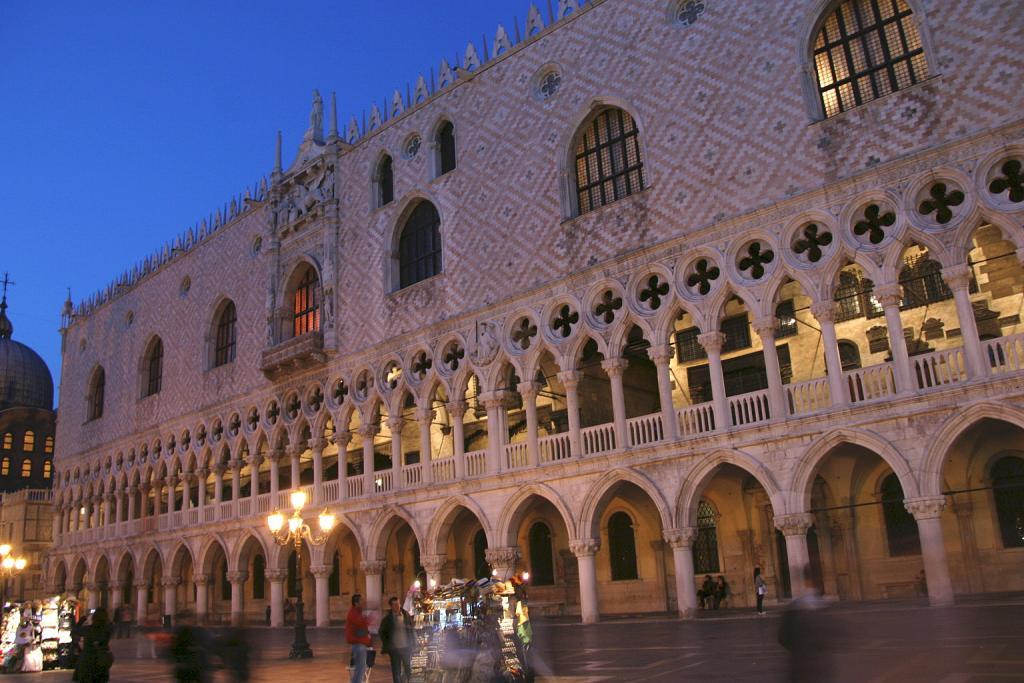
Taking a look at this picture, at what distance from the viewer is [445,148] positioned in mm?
23000

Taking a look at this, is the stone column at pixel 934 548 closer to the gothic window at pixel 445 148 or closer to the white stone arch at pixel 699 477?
the white stone arch at pixel 699 477

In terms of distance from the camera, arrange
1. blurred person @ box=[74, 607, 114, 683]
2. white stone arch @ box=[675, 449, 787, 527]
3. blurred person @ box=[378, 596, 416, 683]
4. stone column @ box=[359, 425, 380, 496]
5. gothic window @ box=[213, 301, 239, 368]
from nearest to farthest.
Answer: blurred person @ box=[74, 607, 114, 683] < blurred person @ box=[378, 596, 416, 683] < white stone arch @ box=[675, 449, 787, 527] < stone column @ box=[359, 425, 380, 496] < gothic window @ box=[213, 301, 239, 368]

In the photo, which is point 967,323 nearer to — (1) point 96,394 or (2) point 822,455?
(2) point 822,455

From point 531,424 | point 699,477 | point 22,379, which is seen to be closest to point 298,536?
point 531,424

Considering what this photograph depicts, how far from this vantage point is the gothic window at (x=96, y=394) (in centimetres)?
3612

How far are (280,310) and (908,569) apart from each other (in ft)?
61.0

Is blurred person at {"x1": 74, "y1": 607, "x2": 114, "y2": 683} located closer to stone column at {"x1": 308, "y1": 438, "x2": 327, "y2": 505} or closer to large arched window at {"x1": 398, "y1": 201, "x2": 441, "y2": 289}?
large arched window at {"x1": 398, "y1": 201, "x2": 441, "y2": 289}

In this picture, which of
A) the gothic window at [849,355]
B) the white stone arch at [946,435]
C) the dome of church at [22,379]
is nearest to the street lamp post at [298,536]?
the white stone arch at [946,435]

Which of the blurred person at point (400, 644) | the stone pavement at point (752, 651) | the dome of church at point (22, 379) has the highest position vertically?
the dome of church at point (22, 379)

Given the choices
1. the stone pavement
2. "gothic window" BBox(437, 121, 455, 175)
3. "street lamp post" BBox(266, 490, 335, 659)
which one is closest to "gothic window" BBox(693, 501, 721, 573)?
the stone pavement

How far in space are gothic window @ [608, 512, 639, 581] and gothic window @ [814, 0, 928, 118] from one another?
34.6 ft

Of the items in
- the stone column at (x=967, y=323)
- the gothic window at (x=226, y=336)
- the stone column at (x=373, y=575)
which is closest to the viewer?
the stone column at (x=967, y=323)

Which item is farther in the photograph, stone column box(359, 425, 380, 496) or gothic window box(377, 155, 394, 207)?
gothic window box(377, 155, 394, 207)

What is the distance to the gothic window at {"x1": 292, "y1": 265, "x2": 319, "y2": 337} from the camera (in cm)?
2598
